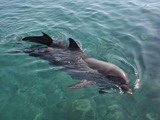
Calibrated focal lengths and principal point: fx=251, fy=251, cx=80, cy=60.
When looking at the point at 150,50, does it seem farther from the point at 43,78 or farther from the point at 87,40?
the point at 43,78

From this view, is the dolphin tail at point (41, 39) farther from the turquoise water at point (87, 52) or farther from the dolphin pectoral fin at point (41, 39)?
the turquoise water at point (87, 52)

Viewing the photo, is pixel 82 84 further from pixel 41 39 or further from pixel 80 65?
pixel 41 39

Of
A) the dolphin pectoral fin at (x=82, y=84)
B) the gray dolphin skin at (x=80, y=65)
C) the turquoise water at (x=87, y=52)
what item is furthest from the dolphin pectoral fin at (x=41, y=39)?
the dolphin pectoral fin at (x=82, y=84)

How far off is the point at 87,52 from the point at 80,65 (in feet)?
5.05

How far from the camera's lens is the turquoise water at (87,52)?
7.54 m

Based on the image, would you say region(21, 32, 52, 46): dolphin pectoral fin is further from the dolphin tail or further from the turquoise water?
the turquoise water

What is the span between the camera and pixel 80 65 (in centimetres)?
902

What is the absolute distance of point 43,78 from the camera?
8.91m

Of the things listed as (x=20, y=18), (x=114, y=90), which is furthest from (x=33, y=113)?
(x=20, y=18)

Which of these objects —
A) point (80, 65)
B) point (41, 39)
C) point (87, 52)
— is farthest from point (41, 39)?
point (80, 65)

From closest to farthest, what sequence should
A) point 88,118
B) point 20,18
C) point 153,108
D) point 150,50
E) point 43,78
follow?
point 88,118
point 153,108
point 43,78
point 150,50
point 20,18

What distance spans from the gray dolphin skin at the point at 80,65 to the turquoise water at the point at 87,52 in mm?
257

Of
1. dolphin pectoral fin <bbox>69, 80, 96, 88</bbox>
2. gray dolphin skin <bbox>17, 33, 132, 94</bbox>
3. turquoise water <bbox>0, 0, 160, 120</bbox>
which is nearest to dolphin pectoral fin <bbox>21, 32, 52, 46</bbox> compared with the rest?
gray dolphin skin <bbox>17, 33, 132, 94</bbox>

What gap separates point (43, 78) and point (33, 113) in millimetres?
1808
